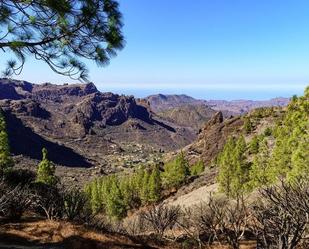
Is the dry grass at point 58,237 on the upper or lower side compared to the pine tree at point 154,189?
upper

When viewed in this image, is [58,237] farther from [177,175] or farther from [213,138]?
[213,138]

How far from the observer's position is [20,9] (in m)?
9.77

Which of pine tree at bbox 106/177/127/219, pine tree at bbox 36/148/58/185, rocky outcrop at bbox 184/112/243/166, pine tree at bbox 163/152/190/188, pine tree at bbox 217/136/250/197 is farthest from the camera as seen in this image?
rocky outcrop at bbox 184/112/243/166

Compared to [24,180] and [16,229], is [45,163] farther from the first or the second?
[16,229]

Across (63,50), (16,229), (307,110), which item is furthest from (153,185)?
(63,50)

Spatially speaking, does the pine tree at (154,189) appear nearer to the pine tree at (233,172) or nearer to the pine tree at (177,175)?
the pine tree at (177,175)

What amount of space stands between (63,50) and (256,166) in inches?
1891

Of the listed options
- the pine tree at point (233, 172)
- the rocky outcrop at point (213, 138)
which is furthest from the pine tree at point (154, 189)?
the rocky outcrop at point (213, 138)

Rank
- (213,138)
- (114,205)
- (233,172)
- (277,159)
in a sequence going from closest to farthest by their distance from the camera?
(277,159)
(233,172)
(114,205)
(213,138)

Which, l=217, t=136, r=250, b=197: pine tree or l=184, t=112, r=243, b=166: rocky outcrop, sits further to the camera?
l=184, t=112, r=243, b=166: rocky outcrop

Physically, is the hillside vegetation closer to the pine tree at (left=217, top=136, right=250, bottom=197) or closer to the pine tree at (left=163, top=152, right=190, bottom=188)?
the pine tree at (left=217, top=136, right=250, bottom=197)

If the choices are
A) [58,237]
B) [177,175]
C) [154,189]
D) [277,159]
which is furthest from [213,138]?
[58,237]

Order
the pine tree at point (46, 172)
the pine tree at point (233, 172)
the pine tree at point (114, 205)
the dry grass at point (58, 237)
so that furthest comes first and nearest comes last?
the pine tree at point (114, 205), the pine tree at point (233, 172), the pine tree at point (46, 172), the dry grass at point (58, 237)

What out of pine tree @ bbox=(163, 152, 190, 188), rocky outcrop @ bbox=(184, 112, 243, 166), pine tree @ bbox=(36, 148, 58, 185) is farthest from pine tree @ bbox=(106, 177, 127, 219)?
rocky outcrop @ bbox=(184, 112, 243, 166)
